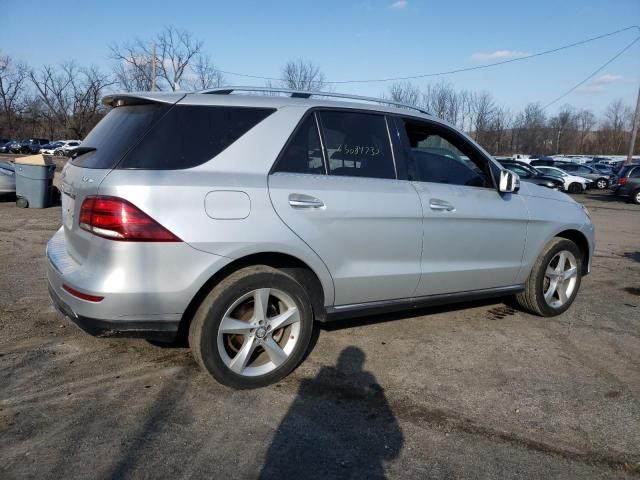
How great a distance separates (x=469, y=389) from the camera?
3.46 metres

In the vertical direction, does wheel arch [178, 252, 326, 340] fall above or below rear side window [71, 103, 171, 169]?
below

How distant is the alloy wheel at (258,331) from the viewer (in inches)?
125

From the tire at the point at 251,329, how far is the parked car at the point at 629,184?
24113 mm

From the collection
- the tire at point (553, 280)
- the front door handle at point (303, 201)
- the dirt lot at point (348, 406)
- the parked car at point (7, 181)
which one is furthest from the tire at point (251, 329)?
the parked car at point (7, 181)

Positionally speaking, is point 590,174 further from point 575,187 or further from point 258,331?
point 258,331

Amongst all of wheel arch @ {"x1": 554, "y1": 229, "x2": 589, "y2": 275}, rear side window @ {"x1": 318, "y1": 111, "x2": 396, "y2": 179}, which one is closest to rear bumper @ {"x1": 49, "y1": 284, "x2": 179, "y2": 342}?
rear side window @ {"x1": 318, "y1": 111, "x2": 396, "y2": 179}

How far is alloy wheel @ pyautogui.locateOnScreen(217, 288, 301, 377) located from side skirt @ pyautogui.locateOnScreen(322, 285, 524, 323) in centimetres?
33

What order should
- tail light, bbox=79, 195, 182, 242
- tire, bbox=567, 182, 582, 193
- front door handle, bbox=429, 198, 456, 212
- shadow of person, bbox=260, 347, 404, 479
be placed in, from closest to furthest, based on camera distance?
shadow of person, bbox=260, 347, 404, 479 → tail light, bbox=79, 195, 182, 242 → front door handle, bbox=429, 198, 456, 212 → tire, bbox=567, 182, 582, 193

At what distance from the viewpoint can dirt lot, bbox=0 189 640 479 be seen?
2.60 metres

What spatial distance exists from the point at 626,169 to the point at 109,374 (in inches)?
1023

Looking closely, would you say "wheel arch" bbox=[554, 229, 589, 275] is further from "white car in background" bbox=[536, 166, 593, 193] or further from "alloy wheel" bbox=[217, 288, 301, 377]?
"white car in background" bbox=[536, 166, 593, 193]

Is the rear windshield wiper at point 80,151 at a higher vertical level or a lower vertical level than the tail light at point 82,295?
higher

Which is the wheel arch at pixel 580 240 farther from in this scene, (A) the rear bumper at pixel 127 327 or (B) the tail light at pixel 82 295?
(B) the tail light at pixel 82 295

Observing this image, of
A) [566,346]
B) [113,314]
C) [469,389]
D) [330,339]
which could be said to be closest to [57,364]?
[113,314]
